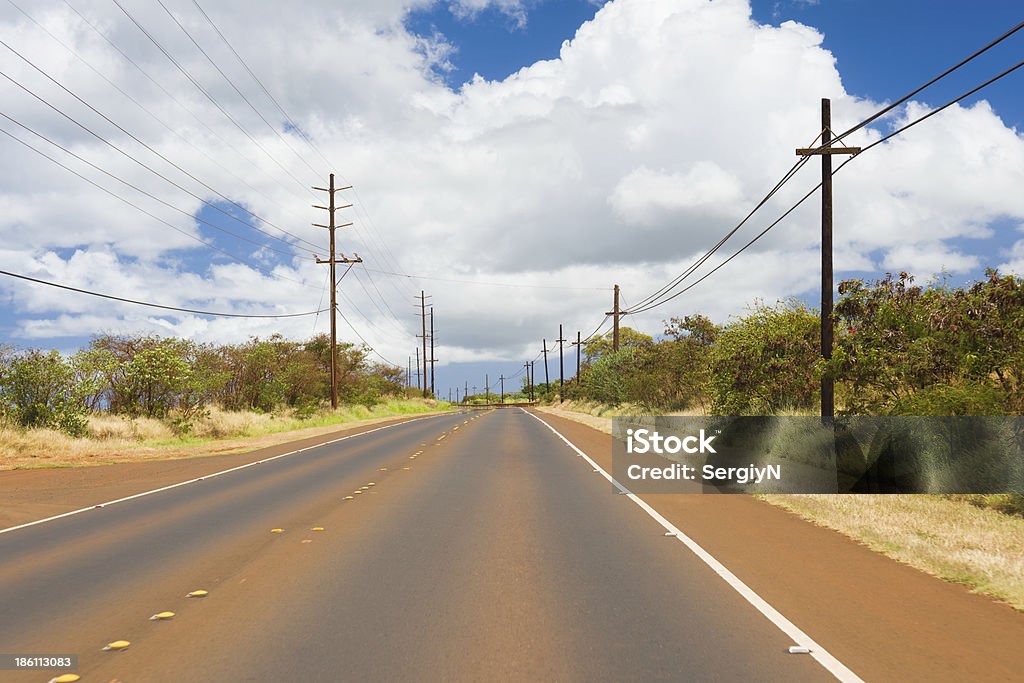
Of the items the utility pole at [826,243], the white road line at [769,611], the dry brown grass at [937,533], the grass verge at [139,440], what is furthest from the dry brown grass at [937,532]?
the grass verge at [139,440]

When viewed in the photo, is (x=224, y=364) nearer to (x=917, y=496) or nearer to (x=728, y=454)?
(x=728, y=454)

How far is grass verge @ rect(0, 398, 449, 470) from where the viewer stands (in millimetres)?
21969

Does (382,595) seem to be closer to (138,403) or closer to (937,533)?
(937,533)

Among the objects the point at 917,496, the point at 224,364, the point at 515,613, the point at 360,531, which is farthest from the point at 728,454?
the point at 224,364

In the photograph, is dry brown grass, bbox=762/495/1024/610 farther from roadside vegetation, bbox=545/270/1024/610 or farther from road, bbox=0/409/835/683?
road, bbox=0/409/835/683

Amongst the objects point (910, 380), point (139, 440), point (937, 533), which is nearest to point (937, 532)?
point (937, 533)

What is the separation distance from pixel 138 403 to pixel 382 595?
89.8 feet

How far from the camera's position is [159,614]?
645 cm

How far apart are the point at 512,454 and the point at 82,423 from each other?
14.5 meters

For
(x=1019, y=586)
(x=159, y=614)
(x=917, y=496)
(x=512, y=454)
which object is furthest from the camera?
(x=512, y=454)

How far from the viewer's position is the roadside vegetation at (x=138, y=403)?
950 inches

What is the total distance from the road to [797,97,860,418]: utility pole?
729 cm

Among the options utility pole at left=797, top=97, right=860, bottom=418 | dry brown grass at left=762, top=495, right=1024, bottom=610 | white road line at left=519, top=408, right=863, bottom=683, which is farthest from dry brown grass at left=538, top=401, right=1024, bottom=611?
utility pole at left=797, top=97, right=860, bottom=418

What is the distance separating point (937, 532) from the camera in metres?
9.84
